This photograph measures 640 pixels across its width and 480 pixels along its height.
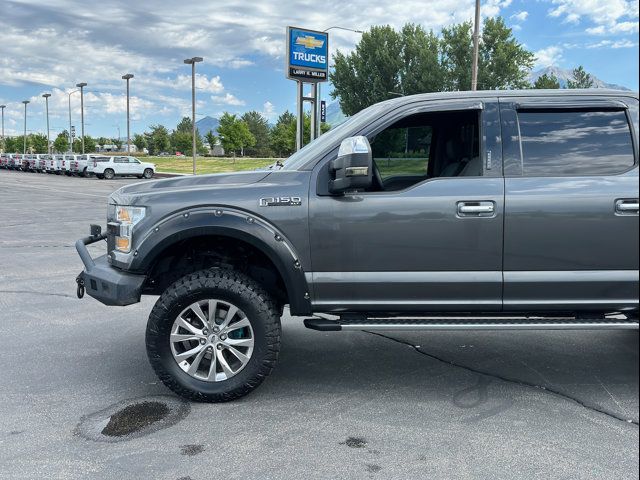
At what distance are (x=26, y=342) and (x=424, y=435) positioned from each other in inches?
141

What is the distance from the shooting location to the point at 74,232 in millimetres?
11961

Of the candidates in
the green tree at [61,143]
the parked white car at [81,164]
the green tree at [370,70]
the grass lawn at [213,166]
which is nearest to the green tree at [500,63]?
the green tree at [370,70]

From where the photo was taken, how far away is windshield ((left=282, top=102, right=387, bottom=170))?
399 centimetres

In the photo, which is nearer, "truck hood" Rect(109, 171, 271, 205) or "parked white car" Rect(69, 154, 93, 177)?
"truck hood" Rect(109, 171, 271, 205)

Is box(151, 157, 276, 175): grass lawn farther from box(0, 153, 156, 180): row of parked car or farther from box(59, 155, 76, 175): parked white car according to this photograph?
box(59, 155, 76, 175): parked white car

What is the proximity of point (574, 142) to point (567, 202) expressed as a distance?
44cm

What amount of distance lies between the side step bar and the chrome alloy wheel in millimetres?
455

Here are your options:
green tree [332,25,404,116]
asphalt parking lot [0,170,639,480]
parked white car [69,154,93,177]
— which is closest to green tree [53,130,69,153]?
green tree [332,25,404,116]

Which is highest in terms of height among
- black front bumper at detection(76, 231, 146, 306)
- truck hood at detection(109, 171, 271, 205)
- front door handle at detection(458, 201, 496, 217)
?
truck hood at detection(109, 171, 271, 205)

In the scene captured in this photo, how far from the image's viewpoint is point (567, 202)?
3693 mm

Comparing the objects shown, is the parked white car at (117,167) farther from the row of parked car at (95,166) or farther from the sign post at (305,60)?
the sign post at (305,60)

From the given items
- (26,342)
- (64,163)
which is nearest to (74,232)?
(26,342)

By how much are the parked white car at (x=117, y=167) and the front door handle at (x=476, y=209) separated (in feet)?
130

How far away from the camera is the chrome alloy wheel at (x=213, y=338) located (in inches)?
151
